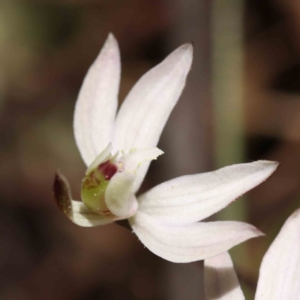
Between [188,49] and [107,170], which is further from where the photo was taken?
[188,49]

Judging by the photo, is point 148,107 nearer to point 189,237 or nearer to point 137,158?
point 137,158

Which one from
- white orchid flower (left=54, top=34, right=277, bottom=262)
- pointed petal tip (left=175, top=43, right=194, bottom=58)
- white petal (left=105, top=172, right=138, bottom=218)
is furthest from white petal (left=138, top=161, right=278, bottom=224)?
pointed petal tip (left=175, top=43, right=194, bottom=58)

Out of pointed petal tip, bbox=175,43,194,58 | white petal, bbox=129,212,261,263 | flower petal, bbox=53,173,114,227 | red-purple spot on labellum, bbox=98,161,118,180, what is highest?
pointed petal tip, bbox=175,43,194,58

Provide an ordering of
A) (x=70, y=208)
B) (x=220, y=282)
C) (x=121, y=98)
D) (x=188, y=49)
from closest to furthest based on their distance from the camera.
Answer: (x=70, y=208) < (x=220, y=282) < (x=188, y=49) < (x=121, y=98)

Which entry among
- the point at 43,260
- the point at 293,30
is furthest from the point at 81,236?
the point at 293,30

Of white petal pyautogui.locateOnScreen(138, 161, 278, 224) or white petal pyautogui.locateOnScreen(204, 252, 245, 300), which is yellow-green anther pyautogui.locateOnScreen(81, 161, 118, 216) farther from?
white petal pyautogui.locateOnScreen(204, 252, 245, 300)

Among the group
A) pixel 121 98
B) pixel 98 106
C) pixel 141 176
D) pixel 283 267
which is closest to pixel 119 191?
pixel 141 176
